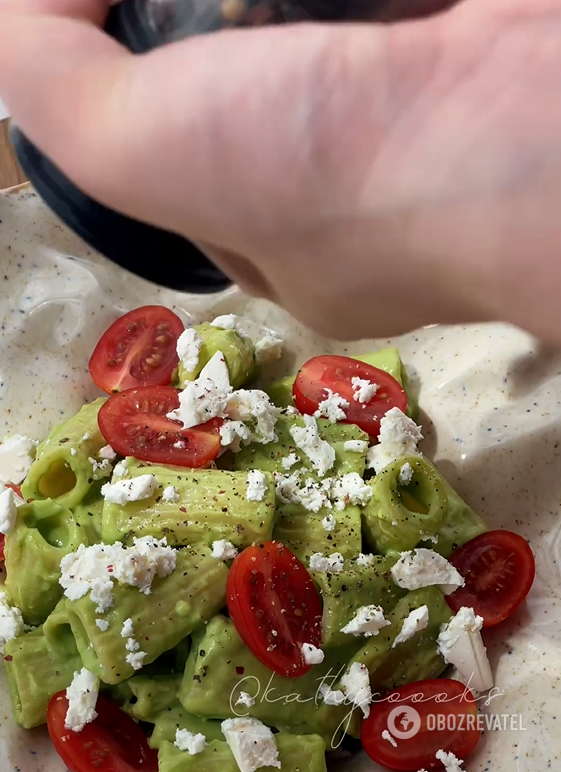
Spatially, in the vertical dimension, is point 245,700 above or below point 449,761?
above

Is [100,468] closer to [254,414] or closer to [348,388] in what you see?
[254,414]

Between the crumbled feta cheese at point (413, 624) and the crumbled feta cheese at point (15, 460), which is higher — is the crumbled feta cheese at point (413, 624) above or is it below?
below

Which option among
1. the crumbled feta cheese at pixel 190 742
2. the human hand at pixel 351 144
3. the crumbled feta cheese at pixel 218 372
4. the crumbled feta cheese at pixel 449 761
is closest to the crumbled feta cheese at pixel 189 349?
the crumbled feta cheese at pixel 218 372

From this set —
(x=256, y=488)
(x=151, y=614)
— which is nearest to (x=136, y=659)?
(x=151, y=614)

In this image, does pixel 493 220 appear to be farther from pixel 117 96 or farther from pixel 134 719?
pixel 134 719

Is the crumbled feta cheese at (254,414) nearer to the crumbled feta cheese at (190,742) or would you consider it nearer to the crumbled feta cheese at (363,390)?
the crumbled feta cheese at (363,390)

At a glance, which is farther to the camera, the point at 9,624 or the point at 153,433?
the point at 153,433

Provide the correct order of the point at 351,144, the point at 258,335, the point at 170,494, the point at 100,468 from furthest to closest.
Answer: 1. the point at 258,335
2. the point at 100,468
3. the point at 170,494
4. the point at 351,144
